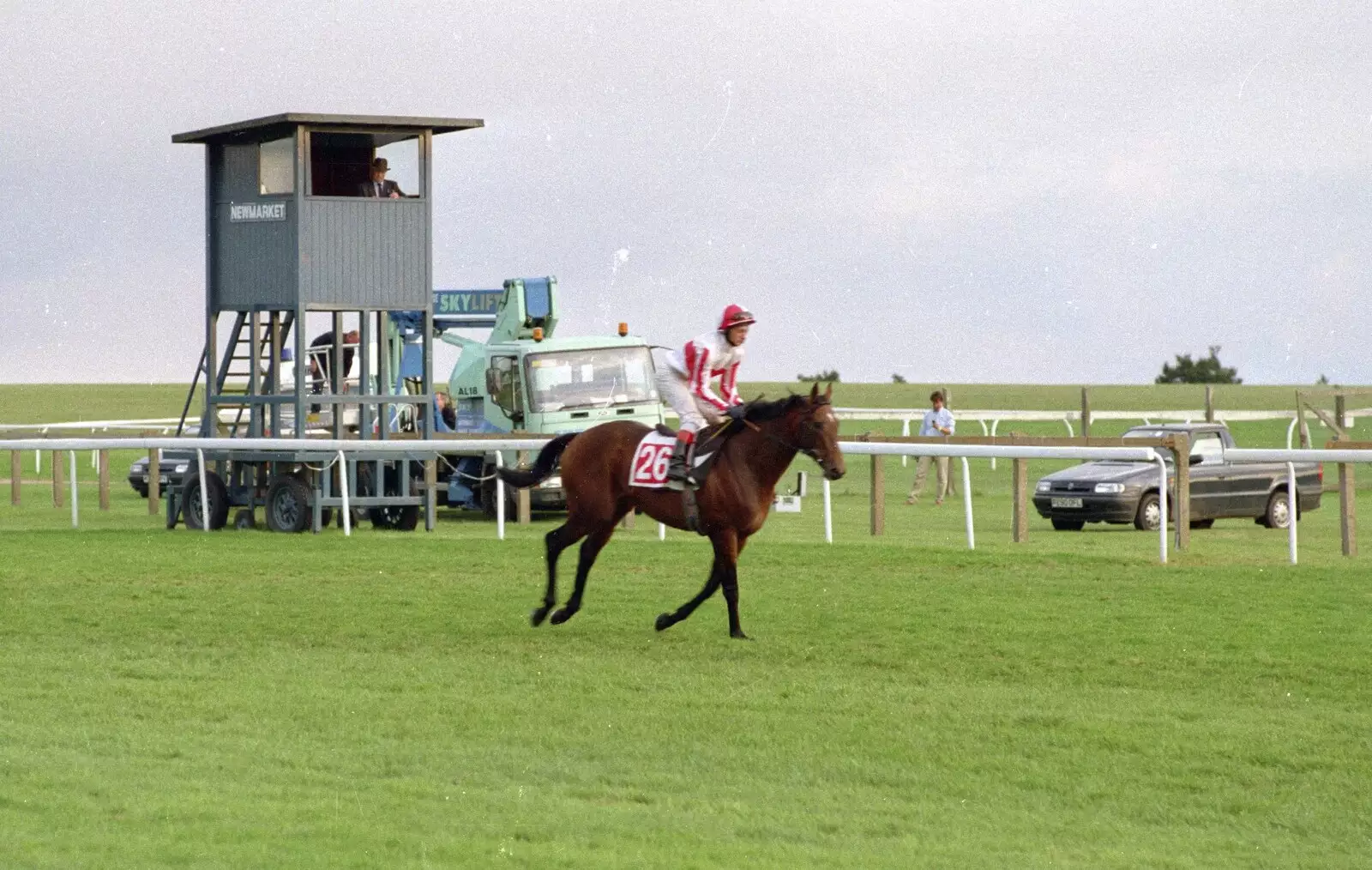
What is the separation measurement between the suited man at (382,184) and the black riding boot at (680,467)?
381 inches

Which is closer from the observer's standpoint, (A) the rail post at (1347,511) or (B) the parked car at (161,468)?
(A) the rail post at (1347,511)

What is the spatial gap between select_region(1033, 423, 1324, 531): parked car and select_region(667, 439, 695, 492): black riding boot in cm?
1076

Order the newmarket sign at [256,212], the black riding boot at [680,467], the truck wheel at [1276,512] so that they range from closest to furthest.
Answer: the black riding boot at [680,467] < the newmarket sign at [256,212] < the truck wheel at [1276,512]

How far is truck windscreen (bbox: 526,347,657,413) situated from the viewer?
24.1 m

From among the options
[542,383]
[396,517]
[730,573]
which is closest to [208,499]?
[396,517]

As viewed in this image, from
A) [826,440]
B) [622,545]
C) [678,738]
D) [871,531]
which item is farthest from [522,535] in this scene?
[678,738]

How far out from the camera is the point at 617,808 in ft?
20.7

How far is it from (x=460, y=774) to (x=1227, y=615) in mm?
6321

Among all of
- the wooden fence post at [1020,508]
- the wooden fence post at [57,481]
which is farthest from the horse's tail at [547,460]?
the wooden fence post at [57,481]

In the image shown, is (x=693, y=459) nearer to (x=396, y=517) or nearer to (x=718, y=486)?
(x=718, y=486)

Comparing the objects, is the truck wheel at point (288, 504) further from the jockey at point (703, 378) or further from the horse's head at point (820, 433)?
the horse's head at point (820, 433)

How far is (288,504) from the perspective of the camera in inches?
770

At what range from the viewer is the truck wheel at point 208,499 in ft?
65.8

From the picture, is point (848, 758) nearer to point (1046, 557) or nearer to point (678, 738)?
point (678, 738)
